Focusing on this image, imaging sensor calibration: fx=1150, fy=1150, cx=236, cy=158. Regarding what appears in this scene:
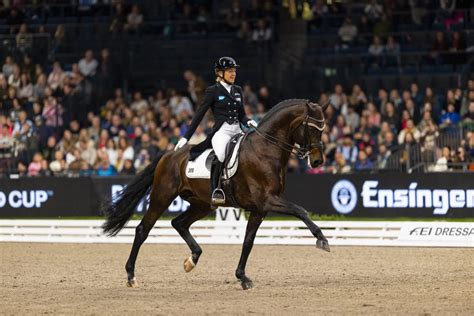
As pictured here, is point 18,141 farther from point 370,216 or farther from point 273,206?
point 273,206

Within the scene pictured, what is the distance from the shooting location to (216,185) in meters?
12.8

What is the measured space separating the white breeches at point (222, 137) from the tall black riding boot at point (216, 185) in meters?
0.10

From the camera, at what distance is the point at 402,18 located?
2569cm

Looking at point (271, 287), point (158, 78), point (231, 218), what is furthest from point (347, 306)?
point (158, 78)

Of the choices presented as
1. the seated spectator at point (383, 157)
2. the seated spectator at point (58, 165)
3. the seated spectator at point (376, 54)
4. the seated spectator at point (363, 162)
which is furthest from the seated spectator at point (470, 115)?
the seated spectator at point (58, 165)

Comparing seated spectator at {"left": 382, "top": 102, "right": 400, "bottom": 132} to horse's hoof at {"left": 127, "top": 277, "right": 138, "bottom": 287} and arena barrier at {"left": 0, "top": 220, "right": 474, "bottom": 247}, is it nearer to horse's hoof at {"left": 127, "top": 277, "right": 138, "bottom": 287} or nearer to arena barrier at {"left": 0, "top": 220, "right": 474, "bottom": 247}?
arena barrier at {"left": 0, "top": 220, "right": 474, "bottom": 247}

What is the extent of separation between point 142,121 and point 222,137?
12683 millimetres

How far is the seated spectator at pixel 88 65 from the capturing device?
2728cm

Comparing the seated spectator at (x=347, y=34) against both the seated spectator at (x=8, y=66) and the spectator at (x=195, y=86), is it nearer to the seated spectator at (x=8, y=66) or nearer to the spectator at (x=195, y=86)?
the spectator at (x=195, y=86)

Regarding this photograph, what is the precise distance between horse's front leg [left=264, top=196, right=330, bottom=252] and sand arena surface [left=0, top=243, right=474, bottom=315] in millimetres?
518

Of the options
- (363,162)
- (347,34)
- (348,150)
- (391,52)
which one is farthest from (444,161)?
(347,34)

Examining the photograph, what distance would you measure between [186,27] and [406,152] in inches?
344

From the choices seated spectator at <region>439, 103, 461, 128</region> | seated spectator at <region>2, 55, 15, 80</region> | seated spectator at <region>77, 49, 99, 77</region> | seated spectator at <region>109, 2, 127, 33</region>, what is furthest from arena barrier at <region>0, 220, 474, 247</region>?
seated spectator at <region>109, 2, 127, 33</region>

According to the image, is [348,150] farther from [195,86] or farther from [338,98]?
[195,86]
